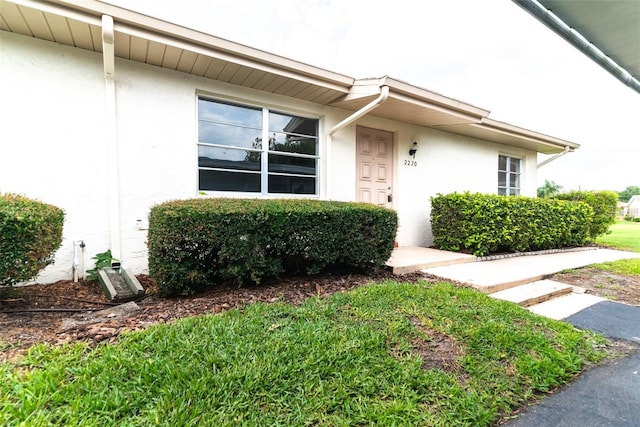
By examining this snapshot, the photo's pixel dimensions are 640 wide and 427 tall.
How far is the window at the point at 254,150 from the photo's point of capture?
4.75 meters

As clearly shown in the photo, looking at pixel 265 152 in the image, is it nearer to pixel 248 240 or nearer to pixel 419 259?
pixel 248 240

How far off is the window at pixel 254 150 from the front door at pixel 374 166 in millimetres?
1043

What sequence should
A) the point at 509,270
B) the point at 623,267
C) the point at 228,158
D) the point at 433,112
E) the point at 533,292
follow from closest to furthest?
the point at 533,292 < the point at 509,270 < the point at 228,158 < the point at 623,267 < the point at 433,112

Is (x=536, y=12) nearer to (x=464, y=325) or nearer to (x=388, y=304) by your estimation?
(x=464, y=325)

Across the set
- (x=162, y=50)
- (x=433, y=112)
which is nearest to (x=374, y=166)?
(x=433, y=112)

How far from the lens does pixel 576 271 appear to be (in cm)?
500

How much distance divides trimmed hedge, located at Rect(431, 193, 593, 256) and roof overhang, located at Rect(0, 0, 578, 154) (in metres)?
1.81

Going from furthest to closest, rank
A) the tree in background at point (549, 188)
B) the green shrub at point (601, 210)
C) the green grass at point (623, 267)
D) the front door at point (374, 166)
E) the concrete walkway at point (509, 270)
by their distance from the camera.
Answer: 1. the tree in background at point (549, 188)
2. the green shrub at point (601, 210)
3. the front door at point (374, 166)
4. the green grass at point (623, 267)
5. the concrete walkway at point (509, 270)

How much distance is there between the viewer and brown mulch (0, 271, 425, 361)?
2.21 meters

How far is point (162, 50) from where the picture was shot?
3.84 m

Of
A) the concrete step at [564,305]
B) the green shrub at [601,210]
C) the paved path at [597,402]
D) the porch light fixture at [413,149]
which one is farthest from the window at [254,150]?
the green shrub at [601,210]

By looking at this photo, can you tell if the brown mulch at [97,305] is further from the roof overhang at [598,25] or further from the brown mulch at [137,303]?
the roof overhang at [598,25]

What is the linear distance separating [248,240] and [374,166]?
12.8 feet

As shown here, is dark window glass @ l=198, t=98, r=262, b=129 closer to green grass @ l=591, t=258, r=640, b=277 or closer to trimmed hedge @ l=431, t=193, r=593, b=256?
trimmed hedge @ l=431, t=193, r=593, b=256
